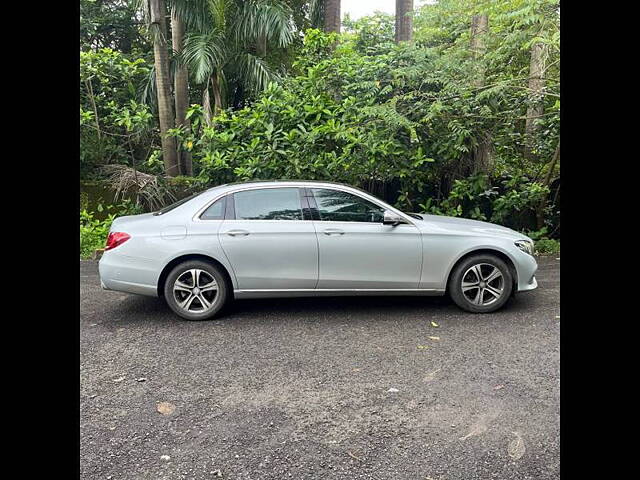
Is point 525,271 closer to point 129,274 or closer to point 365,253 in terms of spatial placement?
point 365,253

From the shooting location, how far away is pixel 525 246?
5.89 metres

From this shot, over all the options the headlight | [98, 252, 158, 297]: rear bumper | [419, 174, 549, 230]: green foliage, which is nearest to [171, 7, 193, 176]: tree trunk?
[419, 174, 549, 230]: green foliage

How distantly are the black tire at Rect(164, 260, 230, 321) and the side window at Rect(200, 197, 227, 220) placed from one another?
1.59 feet

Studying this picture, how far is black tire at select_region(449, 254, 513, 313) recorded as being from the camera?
5.77 m

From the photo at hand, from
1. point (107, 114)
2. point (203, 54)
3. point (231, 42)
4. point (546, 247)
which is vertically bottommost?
point (546, 247)

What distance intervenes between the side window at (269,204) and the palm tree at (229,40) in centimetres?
653

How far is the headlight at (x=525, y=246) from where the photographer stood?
5.85 metres

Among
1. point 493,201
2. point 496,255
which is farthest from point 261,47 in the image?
point 496,255

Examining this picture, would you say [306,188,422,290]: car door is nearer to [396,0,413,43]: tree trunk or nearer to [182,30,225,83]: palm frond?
[182,30,225,83]: palm frond

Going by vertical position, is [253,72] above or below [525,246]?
above

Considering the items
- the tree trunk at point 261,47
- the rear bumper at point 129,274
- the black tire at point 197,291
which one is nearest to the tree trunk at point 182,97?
the tree trunk at point 261,47

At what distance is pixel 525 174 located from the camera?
10.0 metres

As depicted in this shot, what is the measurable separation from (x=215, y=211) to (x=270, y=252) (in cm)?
76
